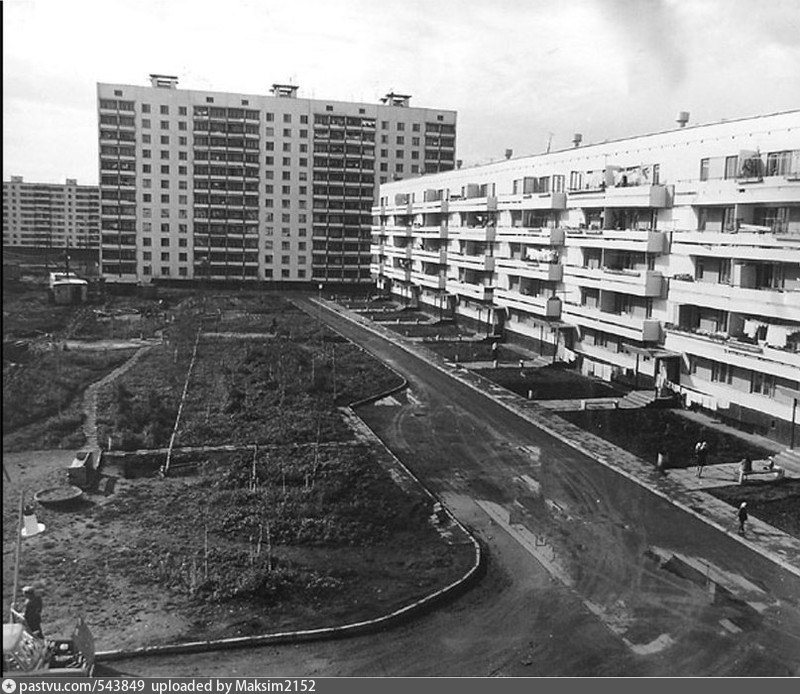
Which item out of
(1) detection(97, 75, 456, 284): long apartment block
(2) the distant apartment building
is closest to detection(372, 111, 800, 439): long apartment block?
(1) detection(97, 75, 456, 284): long apartment block

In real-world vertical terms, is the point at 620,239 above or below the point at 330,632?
above

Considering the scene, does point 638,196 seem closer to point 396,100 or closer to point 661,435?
point 661,435

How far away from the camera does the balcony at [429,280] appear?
2658 centimetres

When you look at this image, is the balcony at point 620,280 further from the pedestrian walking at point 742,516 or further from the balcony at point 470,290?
the pedestrian walking at point 742,516

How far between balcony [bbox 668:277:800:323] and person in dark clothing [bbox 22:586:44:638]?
10302mm

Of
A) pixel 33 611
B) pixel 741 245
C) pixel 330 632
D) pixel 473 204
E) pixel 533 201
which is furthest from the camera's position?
pixel 473 204

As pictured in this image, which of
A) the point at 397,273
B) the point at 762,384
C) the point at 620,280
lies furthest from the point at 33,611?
the point at 397,273

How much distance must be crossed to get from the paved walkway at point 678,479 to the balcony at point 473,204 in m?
7.75

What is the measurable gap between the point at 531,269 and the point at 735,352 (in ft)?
25.2

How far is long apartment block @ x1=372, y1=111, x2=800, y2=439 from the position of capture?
11.7 metres

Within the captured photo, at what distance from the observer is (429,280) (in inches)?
1084

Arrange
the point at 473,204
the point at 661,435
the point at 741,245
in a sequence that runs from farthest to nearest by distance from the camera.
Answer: the point at 473,204, the point at 661,435, the point at 741,245

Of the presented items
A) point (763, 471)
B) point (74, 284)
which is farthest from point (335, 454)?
point (74, 284)

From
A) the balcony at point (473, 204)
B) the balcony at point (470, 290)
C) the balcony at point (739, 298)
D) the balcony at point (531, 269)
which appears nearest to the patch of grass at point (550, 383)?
the balcony at point (531, 269)
